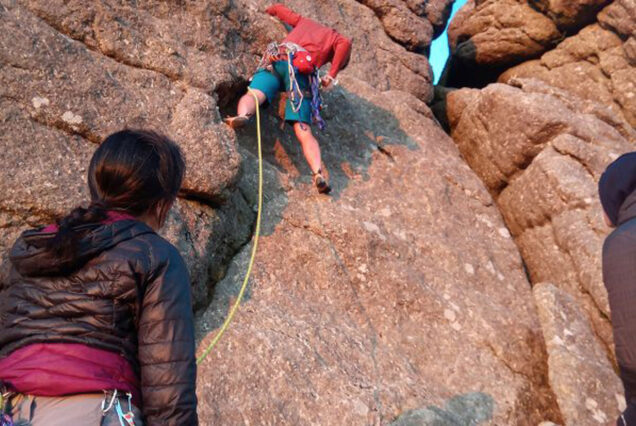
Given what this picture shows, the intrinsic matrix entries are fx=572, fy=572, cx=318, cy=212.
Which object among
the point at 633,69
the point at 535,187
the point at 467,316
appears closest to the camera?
the point at 467,316

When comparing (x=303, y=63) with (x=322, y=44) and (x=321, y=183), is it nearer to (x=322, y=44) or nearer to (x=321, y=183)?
(x=322, y=44)

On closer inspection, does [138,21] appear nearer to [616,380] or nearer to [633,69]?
[616,380]

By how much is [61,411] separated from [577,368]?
6239mm

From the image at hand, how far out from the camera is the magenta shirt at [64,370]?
8.39 ft

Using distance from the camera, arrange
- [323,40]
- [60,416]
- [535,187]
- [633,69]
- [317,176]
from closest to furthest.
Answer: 1. [60,416]
2. [317,176]
3. [323,40]
4. [535,187]
5. [633,69]

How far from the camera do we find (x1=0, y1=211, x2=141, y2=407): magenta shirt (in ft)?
8.39

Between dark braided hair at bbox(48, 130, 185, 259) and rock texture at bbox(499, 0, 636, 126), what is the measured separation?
1243 centimetres

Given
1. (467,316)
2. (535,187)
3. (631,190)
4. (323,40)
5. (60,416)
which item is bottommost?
(467,316)

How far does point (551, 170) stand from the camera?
9.62 meters

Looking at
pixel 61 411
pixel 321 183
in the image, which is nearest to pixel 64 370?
pixel 61 411

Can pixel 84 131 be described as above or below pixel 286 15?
below

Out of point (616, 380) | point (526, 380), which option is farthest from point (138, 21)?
point (616, 380)

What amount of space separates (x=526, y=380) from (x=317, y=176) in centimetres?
377

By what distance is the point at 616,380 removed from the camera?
22.9 feet
